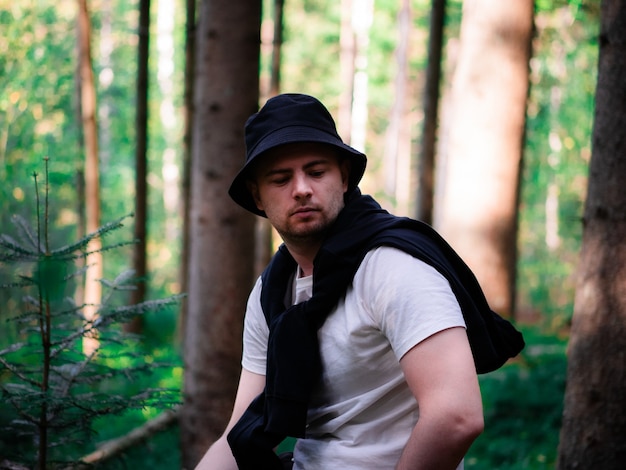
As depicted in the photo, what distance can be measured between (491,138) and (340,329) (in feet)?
23.0

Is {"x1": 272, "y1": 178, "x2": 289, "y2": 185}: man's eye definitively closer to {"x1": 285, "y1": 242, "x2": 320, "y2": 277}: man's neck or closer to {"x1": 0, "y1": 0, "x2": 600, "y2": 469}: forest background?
{"x1": 285, "y1": 242, "x2": 320, "y2": 277}: man's neck

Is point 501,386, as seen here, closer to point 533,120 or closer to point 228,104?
point 228,104

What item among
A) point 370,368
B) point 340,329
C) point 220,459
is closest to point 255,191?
point 340,329

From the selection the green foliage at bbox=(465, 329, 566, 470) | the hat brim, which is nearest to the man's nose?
the hat brim

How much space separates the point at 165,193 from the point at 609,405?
1309 inches

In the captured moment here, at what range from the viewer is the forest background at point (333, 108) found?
6961mm

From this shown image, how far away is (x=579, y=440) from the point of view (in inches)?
153

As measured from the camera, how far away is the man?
83.7 inches

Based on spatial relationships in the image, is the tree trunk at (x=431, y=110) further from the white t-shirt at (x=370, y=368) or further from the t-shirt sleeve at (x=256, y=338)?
the white t-shirt at (x=370, y=368)

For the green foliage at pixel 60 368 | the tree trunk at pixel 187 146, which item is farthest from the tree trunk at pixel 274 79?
the green foliage at pixel 60 368

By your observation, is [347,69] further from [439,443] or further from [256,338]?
[439,443]

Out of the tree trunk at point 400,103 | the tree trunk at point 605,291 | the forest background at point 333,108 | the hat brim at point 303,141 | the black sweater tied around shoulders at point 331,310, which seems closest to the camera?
the black sweater tied around shoulders at point 331,310

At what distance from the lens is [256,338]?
2.98 m

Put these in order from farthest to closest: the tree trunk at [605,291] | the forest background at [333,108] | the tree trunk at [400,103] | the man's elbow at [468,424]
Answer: the tree trunk at [400,103], the forest background at [333,108], the tree trunk at [605,291], the man's elbow at [468,424]
